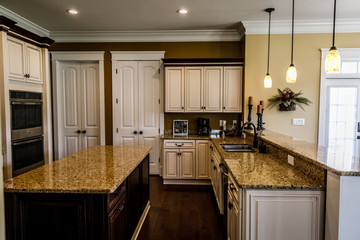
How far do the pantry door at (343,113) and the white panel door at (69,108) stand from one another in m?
4.72

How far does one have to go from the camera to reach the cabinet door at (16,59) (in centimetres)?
305

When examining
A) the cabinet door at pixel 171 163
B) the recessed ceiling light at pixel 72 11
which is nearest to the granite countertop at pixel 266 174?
the cabinet door at pixel 171 163

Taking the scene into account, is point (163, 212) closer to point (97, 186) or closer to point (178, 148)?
point (178, 148)

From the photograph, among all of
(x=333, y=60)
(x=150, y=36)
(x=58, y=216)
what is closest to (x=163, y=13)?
(x=150, y=36)

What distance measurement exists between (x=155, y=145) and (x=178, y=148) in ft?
2.31

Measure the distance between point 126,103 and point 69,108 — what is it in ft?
3.91

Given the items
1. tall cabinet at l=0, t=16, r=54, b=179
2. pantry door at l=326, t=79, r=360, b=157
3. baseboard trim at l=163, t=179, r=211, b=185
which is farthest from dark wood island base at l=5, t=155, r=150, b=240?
pantry door at l=326, t=79, r=360, b=157

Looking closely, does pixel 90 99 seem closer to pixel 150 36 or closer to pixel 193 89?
pixel 150 36

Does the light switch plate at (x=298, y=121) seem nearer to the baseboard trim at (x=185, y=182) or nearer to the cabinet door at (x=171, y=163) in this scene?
the baseboard trim at (x=185, y=182)

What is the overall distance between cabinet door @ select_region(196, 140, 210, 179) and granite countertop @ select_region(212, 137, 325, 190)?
155 cm

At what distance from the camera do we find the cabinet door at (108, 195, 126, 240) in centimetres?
162

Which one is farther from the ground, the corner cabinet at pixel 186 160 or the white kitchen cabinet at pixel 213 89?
the white kitchen cabinet at pixel 213 89

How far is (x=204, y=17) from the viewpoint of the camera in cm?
380

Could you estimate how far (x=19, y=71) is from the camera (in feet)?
10.5
